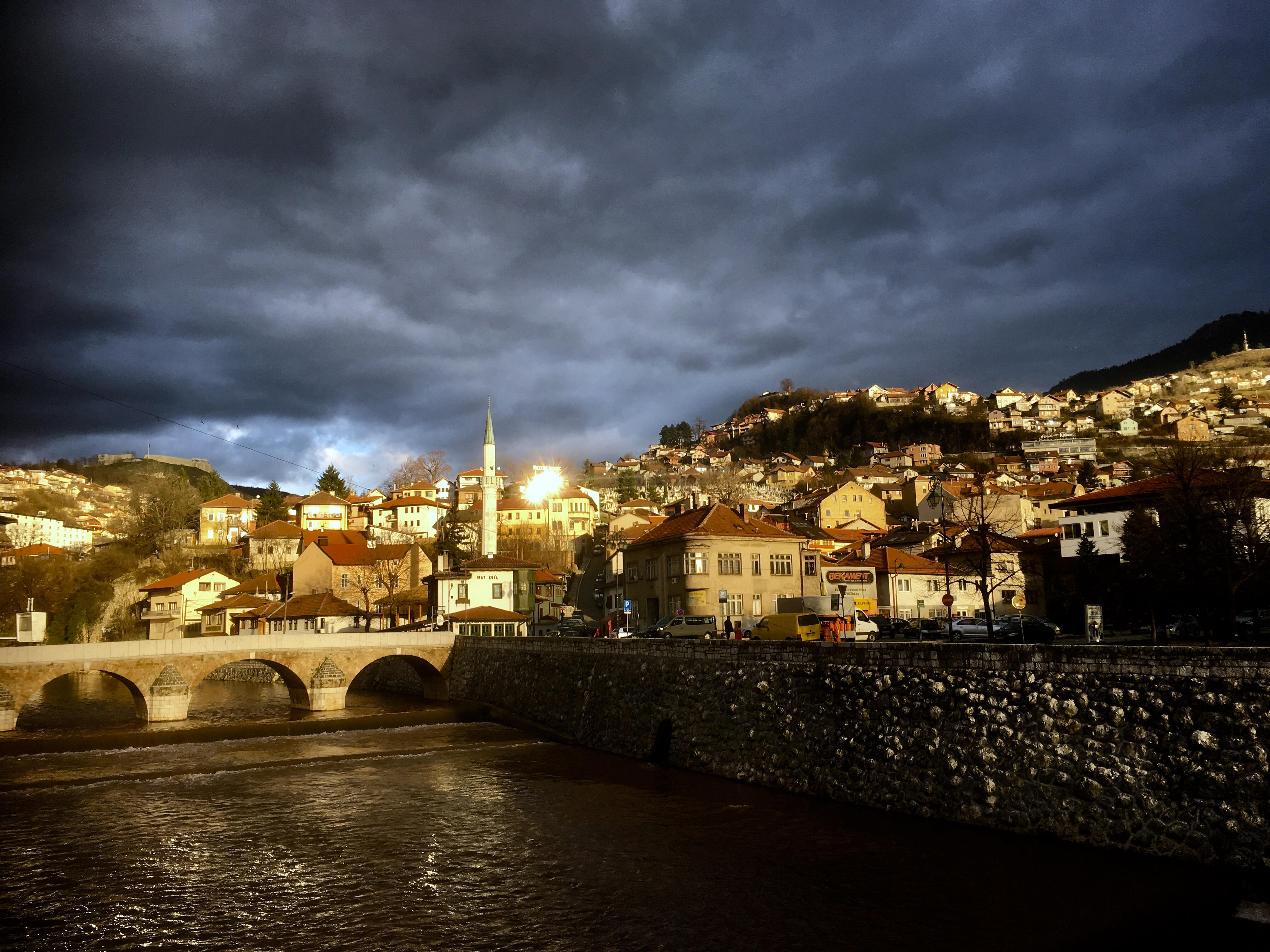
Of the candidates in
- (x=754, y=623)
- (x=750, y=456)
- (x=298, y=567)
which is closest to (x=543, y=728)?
(x=754, y=623)

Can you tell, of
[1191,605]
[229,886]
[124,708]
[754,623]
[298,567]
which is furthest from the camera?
[298,567]

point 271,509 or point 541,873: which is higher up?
point 271,509

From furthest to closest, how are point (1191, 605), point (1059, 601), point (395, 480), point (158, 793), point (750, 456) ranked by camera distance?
point (750, 456) → point (395, 480) → point (1059, 601) → point (1191, 605) → point (158, 793)

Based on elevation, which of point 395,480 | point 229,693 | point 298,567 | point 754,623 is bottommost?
point 229,693

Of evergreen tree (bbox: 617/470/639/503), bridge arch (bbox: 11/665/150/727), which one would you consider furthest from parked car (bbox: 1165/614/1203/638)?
evergreen tree (bbox: 617/470/639/503)

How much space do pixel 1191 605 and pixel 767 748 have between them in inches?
915

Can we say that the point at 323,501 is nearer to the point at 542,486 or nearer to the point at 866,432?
the point at 542,486

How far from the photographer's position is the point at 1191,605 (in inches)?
1332

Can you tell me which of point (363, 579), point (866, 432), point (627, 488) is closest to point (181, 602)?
point (363, 579)

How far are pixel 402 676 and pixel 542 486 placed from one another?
64.1m

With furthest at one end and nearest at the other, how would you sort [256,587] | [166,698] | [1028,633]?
1. [256,587]
2. [166,698]
3. [1028,633]

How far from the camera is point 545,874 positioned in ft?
53.2

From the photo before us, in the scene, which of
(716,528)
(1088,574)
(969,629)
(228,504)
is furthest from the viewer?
(228,504)

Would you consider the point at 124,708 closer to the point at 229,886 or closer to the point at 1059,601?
the point at 229,886
